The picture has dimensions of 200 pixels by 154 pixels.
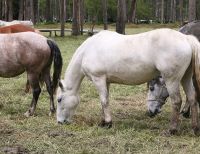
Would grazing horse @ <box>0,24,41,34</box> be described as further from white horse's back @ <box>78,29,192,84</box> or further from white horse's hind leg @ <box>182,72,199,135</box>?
white horse's hind leg @ <box>182,72,199,135</box>

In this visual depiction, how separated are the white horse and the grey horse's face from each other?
834 millimetres

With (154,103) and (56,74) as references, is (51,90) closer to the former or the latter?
(56,74)

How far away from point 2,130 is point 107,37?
216 centimetres

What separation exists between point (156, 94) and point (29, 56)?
2304 millimetres

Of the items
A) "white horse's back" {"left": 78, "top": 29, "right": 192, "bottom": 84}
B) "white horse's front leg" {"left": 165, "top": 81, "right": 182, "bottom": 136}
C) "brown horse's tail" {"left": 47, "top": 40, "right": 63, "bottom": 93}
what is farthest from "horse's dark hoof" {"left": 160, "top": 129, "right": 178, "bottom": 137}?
"brown horse's tail" {"left": 47, "top": 40, "right": 63, "bottom": 93}

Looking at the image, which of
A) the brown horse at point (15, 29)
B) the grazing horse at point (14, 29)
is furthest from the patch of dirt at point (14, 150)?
Answer: the grazing horse at point (14, 29)

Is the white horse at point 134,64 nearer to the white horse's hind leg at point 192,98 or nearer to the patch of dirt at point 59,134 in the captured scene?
the white horse's hind leg at point 192,98

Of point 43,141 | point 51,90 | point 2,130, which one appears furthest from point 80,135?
point 51,90

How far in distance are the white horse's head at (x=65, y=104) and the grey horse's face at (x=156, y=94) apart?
129 centimetres

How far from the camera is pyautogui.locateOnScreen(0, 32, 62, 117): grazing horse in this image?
8.08m

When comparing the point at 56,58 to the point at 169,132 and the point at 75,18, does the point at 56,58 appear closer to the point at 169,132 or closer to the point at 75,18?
the point at 169,132

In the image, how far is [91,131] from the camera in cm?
670

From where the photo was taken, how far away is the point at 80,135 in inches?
255

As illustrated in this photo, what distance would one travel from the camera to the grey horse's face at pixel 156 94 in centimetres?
776
